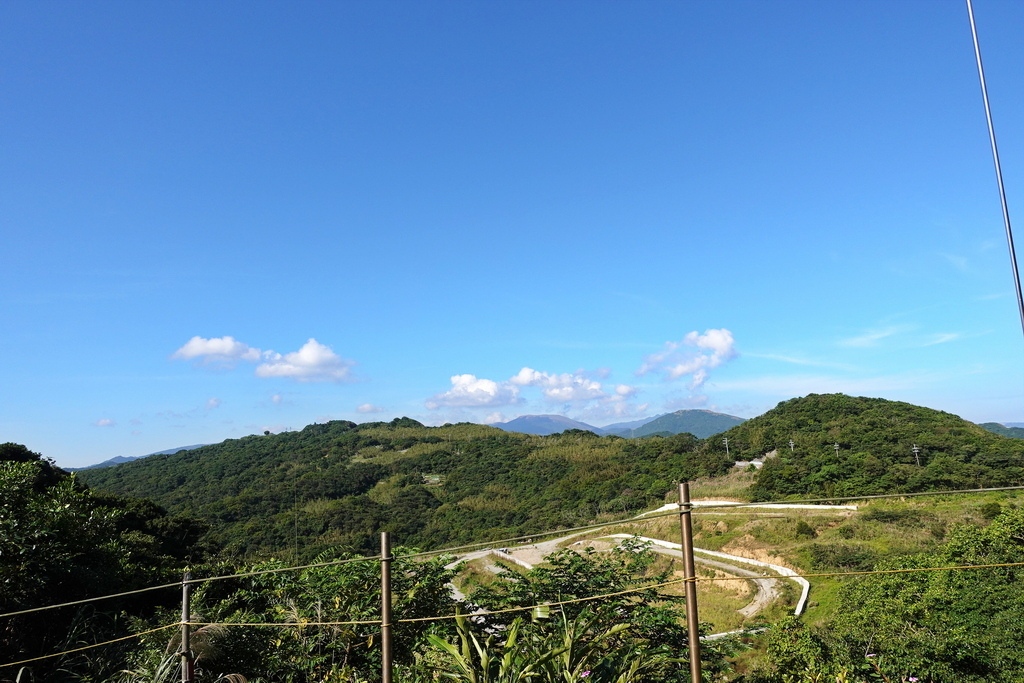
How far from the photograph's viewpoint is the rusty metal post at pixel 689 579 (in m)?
2.38

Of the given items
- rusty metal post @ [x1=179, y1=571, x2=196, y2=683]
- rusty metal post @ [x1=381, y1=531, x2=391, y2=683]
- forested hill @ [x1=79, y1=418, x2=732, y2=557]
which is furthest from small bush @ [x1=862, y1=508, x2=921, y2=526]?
rusty metal post @ [x1=179, y1=571, x2=196, y2=683]

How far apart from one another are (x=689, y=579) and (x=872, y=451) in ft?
125

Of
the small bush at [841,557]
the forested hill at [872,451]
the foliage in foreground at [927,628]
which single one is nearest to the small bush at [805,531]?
the small bush at [841,557]

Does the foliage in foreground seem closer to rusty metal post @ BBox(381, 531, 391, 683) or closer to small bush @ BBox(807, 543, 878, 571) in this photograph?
rusty metal post @ BBox(381, 531, 391, 683)

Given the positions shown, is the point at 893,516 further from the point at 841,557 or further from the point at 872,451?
the point at 872,451

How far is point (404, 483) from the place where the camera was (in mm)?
52906

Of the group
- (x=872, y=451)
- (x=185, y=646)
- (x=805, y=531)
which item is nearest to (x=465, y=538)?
(x=805, y=531)

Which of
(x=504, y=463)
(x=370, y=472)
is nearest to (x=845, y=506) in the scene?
(x=504, y=463)

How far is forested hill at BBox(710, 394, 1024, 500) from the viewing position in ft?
96.7

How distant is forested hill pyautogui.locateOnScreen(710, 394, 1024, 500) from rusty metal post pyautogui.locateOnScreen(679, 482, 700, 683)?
88.4ft

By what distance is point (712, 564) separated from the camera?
22094 mm

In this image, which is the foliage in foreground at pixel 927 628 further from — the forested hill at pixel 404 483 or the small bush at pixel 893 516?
the forested hill at pixel 404 483

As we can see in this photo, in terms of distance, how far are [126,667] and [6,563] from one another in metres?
1.93

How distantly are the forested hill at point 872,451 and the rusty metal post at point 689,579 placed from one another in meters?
26.9
